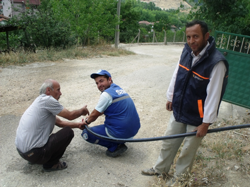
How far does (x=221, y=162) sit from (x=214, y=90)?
5.67 feet

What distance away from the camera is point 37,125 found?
294 cm

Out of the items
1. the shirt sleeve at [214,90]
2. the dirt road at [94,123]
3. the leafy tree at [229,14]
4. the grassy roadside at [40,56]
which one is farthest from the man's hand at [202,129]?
the grassy roadside at [40,56]

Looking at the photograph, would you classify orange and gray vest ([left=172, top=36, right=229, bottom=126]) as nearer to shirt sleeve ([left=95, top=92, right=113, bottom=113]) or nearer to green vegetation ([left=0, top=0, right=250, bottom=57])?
shirt sleeve ([left=95, top=92, right=113, bottom=113])

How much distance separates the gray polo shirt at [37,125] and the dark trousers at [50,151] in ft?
0.18

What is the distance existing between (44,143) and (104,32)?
12869 millimetres

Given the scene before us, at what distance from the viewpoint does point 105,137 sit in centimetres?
332

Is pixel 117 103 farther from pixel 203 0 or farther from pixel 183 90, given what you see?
pixel 203 0

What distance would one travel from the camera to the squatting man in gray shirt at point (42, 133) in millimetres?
2889

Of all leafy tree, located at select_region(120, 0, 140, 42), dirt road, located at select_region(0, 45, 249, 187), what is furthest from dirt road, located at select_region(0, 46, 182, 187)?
leafy tree, located at select_region(120, 0, 140, 42)

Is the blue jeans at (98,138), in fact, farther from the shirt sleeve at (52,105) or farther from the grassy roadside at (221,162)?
the grassy roadside at (221,162)

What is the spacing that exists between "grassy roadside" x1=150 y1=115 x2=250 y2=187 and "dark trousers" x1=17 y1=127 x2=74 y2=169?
129cm

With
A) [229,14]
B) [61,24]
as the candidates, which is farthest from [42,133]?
[61,24]

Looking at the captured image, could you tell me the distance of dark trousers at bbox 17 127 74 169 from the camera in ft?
9.50

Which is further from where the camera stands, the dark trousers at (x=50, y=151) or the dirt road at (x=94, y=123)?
the dirt road at (x=94, y=123)
